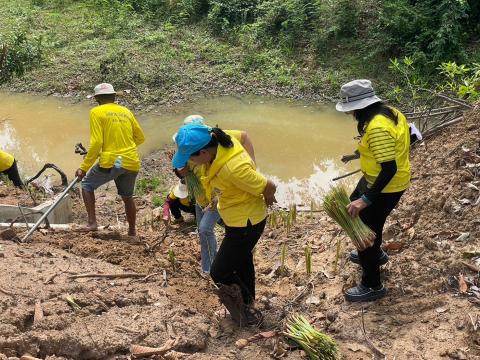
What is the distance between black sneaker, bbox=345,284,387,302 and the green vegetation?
7542 millimetres

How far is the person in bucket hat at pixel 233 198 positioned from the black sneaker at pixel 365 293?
2.36ft

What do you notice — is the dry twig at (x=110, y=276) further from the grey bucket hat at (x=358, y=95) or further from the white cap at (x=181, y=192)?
the grey bucket hat at (x=358, y=95)

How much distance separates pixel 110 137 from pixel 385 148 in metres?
2.87

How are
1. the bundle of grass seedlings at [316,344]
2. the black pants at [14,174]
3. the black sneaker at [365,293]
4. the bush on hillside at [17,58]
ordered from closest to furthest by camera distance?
the bundle of grass seedlings at [316,344] < the black sneaker at [365,293] < the black pants at [14,174] < the bush on hillside at [17,58]

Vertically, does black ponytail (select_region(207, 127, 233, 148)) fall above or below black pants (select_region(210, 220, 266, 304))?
above

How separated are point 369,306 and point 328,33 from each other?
1004 cm

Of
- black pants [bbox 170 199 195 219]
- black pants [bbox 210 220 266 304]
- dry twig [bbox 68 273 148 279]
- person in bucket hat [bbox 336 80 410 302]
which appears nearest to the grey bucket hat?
person in bucket hat [bbox 336 80 410 302]

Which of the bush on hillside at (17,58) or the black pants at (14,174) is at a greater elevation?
the bush on hillside at (17,58)

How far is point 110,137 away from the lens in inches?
199

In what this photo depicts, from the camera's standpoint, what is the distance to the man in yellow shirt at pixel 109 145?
500 centimetres

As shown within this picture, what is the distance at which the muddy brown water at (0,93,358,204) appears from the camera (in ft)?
27.1

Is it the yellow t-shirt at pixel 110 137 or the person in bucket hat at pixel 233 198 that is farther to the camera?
the yellow t-shirt at pixel 110 137

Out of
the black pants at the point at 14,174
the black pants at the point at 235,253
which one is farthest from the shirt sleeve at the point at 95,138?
the black pants at the point at 14,174

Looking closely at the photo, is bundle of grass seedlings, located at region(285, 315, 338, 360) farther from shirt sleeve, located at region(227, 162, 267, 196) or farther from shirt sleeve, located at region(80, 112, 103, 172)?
shirt sleeve, located at region(80, 112, 103, 172)
